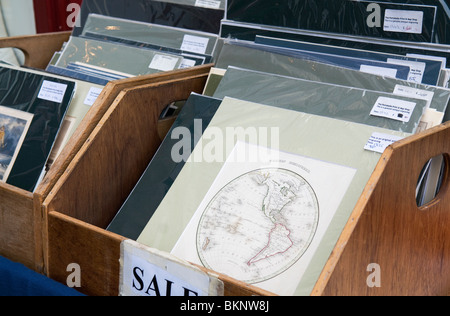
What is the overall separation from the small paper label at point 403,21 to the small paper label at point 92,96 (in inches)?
31.0

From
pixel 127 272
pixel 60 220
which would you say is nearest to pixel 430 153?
pixel 127 272

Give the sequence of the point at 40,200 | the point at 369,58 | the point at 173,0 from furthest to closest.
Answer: the point at 173,0 → the point at 369,58 → the point at 40,200

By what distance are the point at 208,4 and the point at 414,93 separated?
0.80m

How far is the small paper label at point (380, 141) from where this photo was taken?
1092mm

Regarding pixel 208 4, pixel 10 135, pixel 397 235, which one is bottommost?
pixel 397 235

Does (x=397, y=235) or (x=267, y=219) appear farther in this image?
(x=267, y=219)

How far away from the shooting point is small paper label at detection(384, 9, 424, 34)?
1.34 m

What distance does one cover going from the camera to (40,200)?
3.82 ft

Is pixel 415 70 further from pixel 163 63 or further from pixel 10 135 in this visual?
pixel 10 135

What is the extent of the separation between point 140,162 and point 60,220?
30 cm

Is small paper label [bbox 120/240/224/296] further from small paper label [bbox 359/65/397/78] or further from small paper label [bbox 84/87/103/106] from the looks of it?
small paper label [bbox 359/65/397/78]

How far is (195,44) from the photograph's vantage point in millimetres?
1696

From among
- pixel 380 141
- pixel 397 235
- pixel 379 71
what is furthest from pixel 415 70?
pixel 397 235

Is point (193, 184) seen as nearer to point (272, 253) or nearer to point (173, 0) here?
point (272, 253)
